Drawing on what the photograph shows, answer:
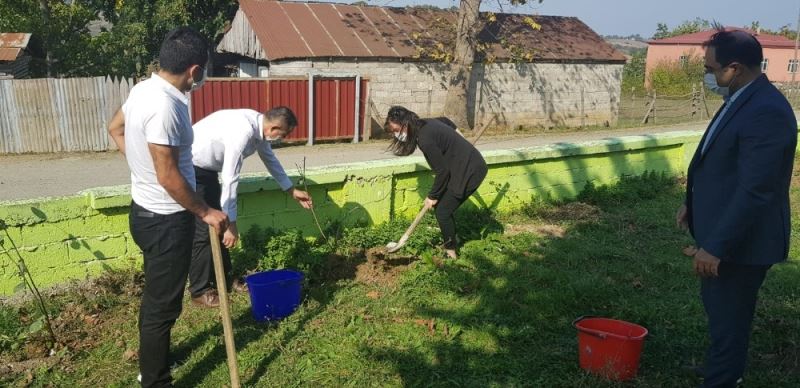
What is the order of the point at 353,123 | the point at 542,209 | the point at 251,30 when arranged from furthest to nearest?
the point at 251,30 → the point at 353,123 → the point at 542,209

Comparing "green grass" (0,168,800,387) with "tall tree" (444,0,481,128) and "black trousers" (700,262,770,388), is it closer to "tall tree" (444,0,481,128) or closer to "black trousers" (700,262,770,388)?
"black trousers" (700,262,770,388)

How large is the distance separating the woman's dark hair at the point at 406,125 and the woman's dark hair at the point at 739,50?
2.86 metres

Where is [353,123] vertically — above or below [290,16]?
below

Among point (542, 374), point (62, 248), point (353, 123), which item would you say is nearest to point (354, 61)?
point (353, 123)

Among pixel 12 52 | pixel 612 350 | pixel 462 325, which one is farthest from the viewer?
pixel 12 52

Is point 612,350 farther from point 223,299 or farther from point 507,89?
point 507,89

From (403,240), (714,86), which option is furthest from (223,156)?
(714,86)

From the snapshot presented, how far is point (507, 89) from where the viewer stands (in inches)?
764

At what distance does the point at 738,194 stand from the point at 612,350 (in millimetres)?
1115

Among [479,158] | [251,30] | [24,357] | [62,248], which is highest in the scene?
[251,30]

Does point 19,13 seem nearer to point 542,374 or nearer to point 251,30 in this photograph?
point 251,30

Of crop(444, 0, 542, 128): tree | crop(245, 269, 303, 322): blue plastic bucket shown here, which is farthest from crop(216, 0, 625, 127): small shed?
crop(245, 269, 303, 322): blue plastic bucket

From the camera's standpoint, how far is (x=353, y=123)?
16031mm

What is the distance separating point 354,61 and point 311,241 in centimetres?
1138
